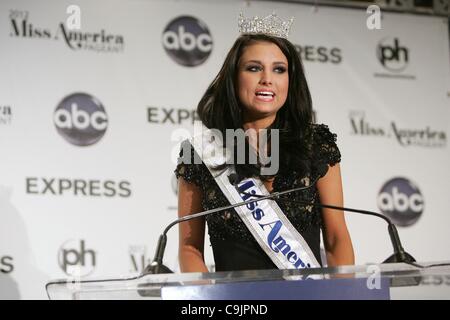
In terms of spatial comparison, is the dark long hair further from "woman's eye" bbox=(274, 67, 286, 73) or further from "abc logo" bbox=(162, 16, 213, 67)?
"abc logo" bbox=(162, 16, 213, 67)

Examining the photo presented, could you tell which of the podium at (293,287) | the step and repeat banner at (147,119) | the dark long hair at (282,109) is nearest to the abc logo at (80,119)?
the step and repeat banner at (147,119)

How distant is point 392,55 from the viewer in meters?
3.25

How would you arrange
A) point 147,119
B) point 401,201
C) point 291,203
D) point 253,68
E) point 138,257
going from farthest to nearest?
point 401,201 < point 147,119 < point 138,257 < point 253,68 < point 291,203

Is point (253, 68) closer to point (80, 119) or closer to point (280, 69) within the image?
point (280, 69)

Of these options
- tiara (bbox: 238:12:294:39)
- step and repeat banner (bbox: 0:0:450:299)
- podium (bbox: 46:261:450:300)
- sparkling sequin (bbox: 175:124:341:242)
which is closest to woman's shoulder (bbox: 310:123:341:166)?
sparkling sequin (bbox: 175:124:341:242)

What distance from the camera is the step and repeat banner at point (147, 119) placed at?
2.79 m

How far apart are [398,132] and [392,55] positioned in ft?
1.06

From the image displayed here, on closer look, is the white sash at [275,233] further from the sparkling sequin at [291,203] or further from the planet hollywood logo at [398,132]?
the planet hollywood logo at [398,132]

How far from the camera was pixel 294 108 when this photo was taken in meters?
1.93

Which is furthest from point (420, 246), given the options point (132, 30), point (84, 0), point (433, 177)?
→ point (84, 0)

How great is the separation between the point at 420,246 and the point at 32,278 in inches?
59.9

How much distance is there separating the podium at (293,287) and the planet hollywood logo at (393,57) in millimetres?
2089

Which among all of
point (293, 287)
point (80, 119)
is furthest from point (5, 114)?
point (293, 287)
